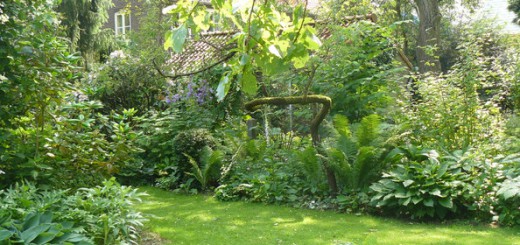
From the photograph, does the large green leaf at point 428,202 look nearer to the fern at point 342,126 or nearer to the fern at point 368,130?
the fern at point 368,130

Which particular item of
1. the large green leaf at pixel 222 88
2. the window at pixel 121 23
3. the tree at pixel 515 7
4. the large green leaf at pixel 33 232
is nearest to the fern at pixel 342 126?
the large green leaf at pixel 33 232

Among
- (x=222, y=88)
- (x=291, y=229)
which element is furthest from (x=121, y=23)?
(x=222, y=88)

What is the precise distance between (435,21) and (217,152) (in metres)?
9.18

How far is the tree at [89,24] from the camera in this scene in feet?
63.7

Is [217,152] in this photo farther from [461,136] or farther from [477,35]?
[477,35]

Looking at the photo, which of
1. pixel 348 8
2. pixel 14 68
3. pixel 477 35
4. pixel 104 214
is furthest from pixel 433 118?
pixel 14 68

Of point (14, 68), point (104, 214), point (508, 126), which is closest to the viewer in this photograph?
point (104, 214)

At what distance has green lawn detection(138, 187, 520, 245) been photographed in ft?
20.1

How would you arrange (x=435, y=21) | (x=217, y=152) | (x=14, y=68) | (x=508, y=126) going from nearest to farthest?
(x=14, y=68), (x=508, y=126), (x=217, y=152), (x=435, y=21)

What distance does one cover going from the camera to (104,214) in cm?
538

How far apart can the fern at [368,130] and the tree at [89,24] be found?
45.3 ft

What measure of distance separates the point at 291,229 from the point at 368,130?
7.11 ft

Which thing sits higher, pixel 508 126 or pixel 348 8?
pixel 348 8

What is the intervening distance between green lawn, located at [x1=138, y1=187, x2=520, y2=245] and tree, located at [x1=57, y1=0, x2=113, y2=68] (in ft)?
43.4
